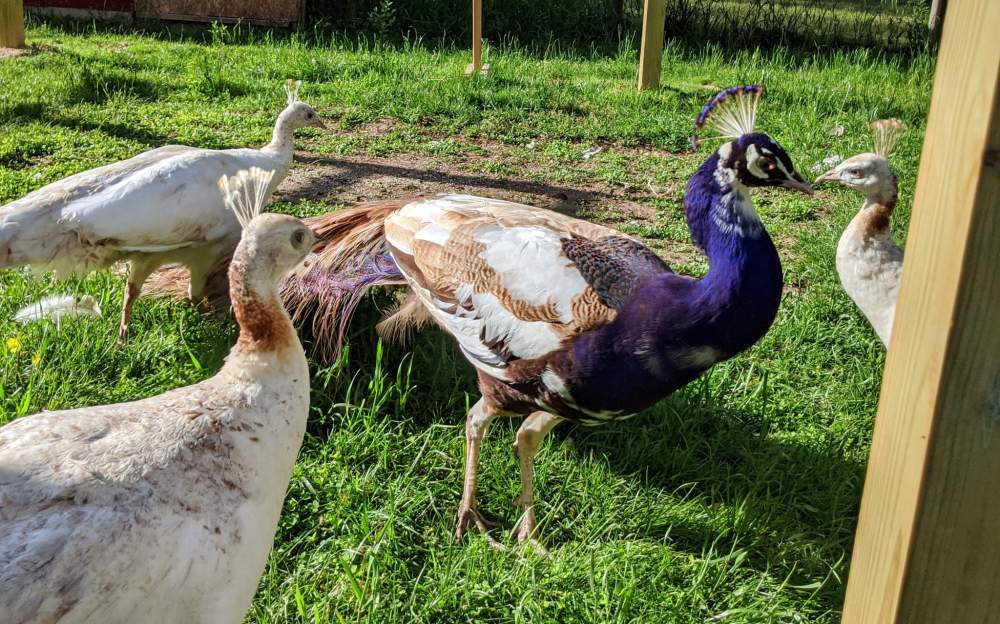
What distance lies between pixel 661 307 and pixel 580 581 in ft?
2.76

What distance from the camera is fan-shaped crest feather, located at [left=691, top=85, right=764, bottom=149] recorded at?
3.06 metres

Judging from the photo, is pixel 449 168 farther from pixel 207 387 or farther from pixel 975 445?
pixel 975 445

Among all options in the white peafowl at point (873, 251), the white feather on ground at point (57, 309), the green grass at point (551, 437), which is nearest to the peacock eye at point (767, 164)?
the white peafowl at point (873, 251)

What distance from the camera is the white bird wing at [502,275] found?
9.39 feet

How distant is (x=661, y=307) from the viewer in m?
2.74

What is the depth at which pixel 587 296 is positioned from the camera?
2.85 metres

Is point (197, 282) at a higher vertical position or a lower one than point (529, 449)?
higher

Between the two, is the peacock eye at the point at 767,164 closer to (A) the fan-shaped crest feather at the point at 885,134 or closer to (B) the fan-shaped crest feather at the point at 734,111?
(B) the fan-shaped crest feather at the point at 734,111

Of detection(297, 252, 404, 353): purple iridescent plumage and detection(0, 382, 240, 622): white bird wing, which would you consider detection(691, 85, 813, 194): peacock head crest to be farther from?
detection(0, 382, 240, 622): white bird wing

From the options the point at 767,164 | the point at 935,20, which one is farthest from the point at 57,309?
the point at 935,20

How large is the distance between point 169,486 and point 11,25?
23.1 feet

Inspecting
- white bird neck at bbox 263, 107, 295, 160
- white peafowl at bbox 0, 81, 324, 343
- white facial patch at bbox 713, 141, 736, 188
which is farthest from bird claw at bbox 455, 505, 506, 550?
white bird neck at bbox 263, 107, 295, 160

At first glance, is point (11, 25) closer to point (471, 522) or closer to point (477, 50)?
point (477, 50)

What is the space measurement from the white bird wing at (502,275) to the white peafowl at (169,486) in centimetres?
76
